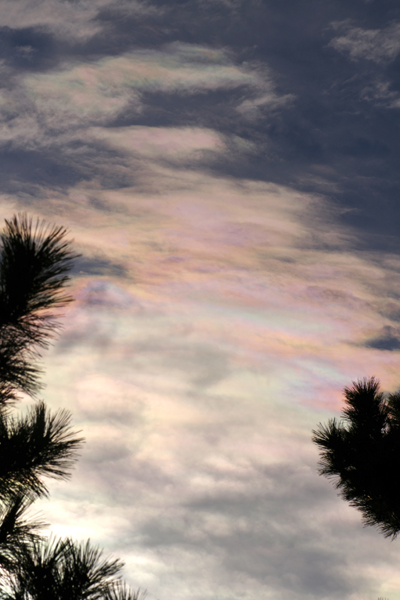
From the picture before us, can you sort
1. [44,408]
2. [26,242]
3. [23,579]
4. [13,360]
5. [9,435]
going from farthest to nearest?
[44,408]
[9,435]
[23,579]
[13,360]
[26,242]

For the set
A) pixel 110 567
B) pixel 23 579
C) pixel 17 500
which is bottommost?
pixel 23 579

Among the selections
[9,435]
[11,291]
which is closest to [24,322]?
[11,291]

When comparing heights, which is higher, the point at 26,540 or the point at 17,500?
the point at 17,500

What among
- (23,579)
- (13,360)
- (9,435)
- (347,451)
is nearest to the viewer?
(13,360)

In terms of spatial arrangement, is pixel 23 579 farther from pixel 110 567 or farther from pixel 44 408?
pixel 44 408

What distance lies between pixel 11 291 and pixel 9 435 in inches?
90.9

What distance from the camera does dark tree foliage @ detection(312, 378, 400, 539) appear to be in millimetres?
8828

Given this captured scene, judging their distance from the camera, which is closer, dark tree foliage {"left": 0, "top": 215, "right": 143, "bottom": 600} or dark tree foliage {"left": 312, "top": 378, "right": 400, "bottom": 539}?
dark tree foliage {"left": 0, "top": 215, "right": 143, "bottom": 600}

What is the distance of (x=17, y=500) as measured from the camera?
5.78 metres

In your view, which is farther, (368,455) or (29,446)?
(368,455)

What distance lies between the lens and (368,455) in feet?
29.3

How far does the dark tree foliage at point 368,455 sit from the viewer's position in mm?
8828

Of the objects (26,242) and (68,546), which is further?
(68,546)

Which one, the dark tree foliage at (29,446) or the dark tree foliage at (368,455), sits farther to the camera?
the dark tree foliage at (368,455)
